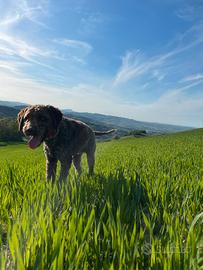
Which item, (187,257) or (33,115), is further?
(33,115)

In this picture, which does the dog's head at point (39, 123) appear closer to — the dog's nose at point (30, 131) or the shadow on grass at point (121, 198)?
the dog's nose at point (30, 131)

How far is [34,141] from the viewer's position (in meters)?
5.24

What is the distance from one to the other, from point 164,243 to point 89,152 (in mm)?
5402

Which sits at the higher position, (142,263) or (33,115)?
(33,115)


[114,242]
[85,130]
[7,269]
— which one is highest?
[85,130]

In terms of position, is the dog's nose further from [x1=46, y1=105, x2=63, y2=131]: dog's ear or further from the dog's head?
[x1=46, y1=105, x2=63, y2=131]: dog's ear

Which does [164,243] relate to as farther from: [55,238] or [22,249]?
[22,249]

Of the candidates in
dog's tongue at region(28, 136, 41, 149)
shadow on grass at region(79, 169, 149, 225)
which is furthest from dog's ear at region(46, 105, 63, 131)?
shadow on grass at region(79, 169, 149, 225)

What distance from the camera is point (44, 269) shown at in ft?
6.28

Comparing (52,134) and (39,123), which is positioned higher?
(39,123)

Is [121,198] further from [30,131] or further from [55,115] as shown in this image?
[55,115]

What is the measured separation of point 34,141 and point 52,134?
454mm

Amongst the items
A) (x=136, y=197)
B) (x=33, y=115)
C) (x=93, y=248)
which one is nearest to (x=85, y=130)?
(x=33, y=115)

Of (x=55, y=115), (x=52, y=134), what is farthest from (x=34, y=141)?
(x=55, y=115)
